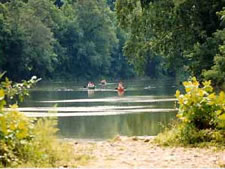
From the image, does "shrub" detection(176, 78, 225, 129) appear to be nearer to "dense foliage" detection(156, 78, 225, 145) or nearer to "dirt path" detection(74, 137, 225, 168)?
"dense foliage" detection(156, 78, 225, 145)

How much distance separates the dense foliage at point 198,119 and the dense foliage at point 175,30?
20042 millimetres

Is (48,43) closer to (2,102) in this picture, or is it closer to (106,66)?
(106,66)

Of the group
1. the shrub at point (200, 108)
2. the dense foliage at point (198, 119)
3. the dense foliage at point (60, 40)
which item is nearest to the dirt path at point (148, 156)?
the dense foliage at point (198, 119)

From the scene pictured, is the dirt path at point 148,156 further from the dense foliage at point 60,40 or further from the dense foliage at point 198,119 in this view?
the dense foliage at point 60,40

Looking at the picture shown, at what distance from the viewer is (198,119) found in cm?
1090

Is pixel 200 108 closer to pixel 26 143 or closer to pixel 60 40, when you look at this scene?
pixel 26 143

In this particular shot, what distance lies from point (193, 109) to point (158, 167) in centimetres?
289

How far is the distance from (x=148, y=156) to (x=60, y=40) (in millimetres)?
87216

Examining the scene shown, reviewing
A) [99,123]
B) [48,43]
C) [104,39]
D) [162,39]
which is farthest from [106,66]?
[99,123]

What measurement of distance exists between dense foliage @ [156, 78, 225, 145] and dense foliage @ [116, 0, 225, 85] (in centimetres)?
2004

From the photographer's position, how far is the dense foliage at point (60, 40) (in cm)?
7900

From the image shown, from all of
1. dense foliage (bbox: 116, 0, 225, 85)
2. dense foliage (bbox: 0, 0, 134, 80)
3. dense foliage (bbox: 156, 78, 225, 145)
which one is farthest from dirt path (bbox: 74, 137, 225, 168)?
dense foliage (bbox: 0, 0, 134, 80)

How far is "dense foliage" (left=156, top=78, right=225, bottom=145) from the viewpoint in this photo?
10570 mm

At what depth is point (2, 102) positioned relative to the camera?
828 centimetres
